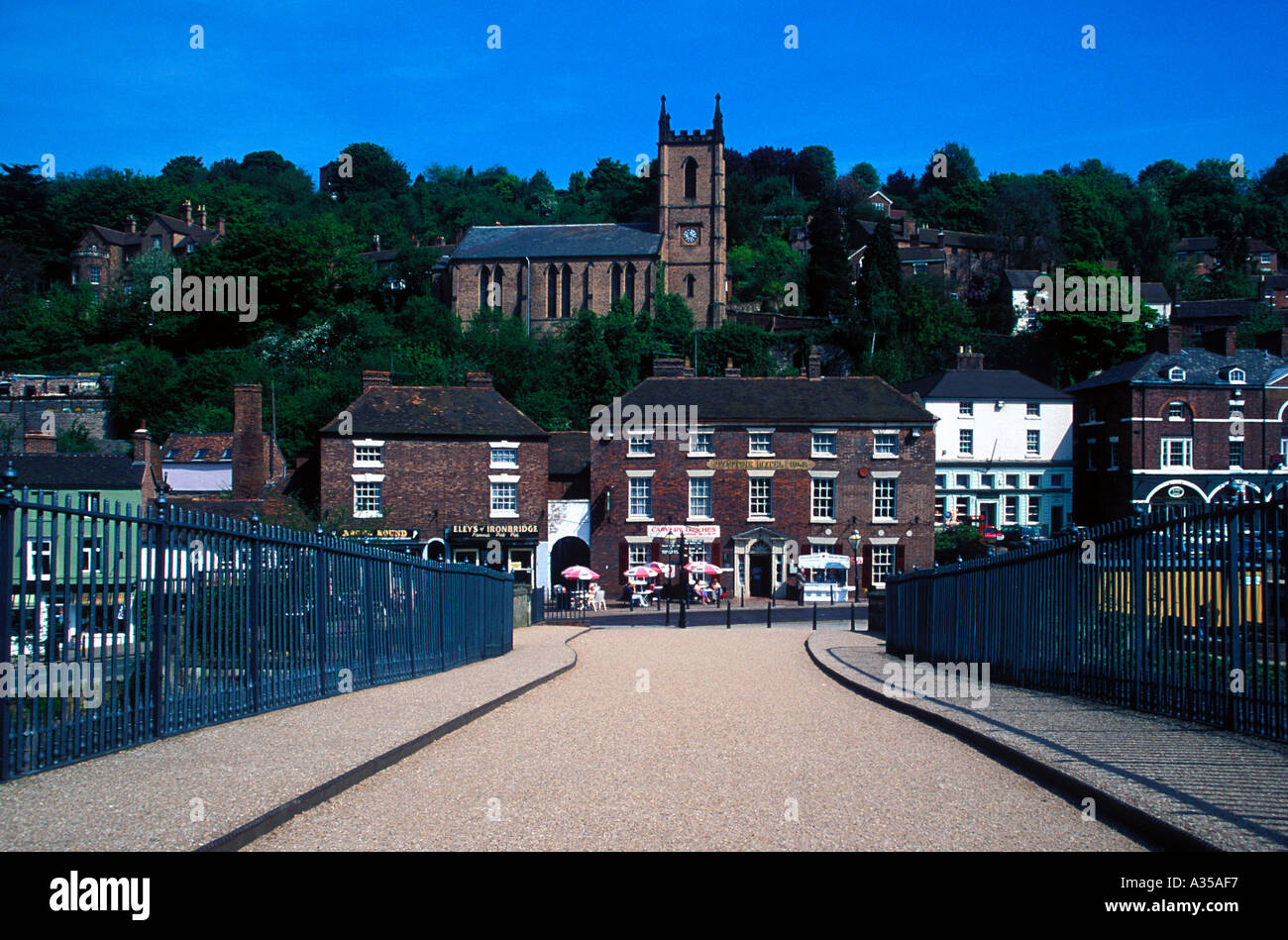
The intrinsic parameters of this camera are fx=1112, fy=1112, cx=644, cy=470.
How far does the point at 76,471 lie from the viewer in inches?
1485

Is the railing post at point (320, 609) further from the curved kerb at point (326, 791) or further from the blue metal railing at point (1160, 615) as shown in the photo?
the blue metal railing at point (1160, 615)

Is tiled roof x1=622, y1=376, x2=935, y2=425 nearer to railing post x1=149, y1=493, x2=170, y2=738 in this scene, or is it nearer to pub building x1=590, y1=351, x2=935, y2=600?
pub building x1=590, y1=351, x2=935, y2=600

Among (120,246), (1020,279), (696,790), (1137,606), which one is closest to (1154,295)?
(1020,279)

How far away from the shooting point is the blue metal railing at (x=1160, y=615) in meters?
8.24

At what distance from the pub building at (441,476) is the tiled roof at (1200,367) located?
31802 mm

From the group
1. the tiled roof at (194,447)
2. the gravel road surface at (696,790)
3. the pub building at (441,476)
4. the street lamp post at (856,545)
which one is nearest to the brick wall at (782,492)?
the street lamp post at (856,545)

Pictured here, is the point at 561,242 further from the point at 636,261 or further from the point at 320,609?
the point at 320,609

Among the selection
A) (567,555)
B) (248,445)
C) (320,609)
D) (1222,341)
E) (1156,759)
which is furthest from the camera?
(1222,341)

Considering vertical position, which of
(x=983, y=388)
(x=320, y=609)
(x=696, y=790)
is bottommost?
(x=696, y=790)

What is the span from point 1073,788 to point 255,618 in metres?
6.98

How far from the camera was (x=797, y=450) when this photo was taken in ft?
159

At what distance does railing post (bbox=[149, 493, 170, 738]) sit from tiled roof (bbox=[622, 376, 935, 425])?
1574 inches
